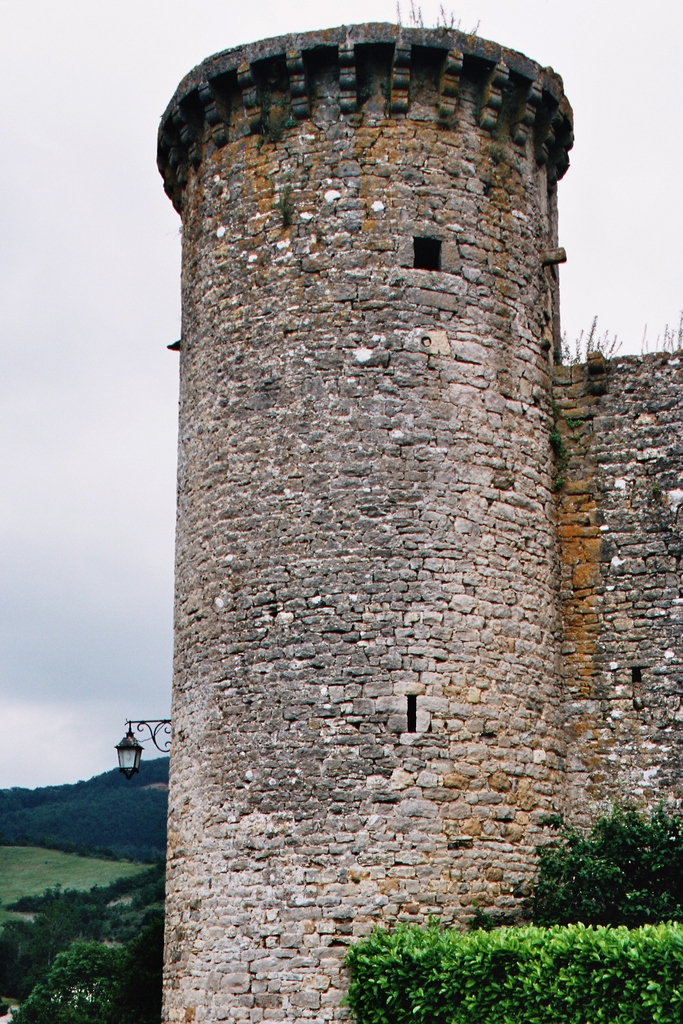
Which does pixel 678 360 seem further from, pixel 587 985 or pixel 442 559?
pixel 587 985

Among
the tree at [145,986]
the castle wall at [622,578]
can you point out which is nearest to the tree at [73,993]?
the tree at [145,986]

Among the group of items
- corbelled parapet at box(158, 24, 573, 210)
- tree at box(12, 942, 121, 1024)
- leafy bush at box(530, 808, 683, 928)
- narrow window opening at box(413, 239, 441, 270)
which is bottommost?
tree at box(12, 942, 121, 1024)

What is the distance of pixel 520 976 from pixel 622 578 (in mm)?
4656

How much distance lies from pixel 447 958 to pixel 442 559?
11.4 ft

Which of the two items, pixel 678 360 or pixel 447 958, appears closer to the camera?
pixel 447 958

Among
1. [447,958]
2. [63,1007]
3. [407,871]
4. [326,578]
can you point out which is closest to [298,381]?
[326,578]

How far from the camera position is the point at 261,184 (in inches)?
515

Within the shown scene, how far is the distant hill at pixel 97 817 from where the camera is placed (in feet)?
155

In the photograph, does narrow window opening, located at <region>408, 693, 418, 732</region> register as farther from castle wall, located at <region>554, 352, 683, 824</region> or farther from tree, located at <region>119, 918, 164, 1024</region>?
Answer: tree, located at <region>119, 918, 164, 1024</region>

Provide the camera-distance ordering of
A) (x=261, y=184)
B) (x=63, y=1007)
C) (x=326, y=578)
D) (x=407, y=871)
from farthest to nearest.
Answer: (x=63, y=1007) < (x=261, y=184) < (x=326, y=578) < (x=407, y=871)

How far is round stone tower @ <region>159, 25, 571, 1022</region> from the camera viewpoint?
1130 centimetres

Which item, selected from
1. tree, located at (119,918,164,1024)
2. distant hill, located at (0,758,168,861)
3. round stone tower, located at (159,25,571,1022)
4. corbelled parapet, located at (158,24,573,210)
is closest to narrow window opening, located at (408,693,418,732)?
round stone tower, located at (159,25,571,1022)

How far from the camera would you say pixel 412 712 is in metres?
11.5

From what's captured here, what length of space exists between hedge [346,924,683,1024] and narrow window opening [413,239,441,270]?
6096mm
